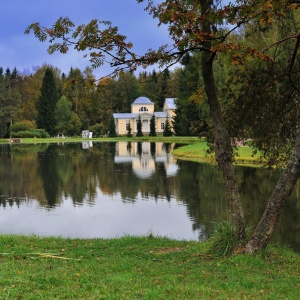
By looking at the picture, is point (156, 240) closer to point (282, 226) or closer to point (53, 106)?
point (282, 226)

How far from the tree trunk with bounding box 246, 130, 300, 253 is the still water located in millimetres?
3154

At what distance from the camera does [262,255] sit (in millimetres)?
6391

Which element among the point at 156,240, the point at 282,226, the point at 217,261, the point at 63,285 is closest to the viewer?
the point at 63,285

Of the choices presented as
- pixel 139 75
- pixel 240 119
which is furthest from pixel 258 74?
pixel 139 75

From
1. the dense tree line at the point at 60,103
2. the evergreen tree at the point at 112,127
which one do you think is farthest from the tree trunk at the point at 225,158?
the evergreen tree at the point at 112,127

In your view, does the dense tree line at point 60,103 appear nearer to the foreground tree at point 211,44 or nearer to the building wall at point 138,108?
the building wall at point 138,108

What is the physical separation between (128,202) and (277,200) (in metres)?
8.99

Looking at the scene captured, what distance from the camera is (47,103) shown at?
234 ft

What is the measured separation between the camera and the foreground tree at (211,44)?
5301mm

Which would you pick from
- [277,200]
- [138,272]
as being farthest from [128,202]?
[138,272]

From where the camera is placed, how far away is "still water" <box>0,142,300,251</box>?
11016mm

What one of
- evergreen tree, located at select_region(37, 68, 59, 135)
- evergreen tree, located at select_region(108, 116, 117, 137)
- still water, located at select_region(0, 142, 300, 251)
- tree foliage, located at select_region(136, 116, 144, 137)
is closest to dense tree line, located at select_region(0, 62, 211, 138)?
evergreen tree, located at select_region(37, 68, 59, 135)

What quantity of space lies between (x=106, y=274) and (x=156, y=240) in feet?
10.4

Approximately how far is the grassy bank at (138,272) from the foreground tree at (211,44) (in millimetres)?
765
